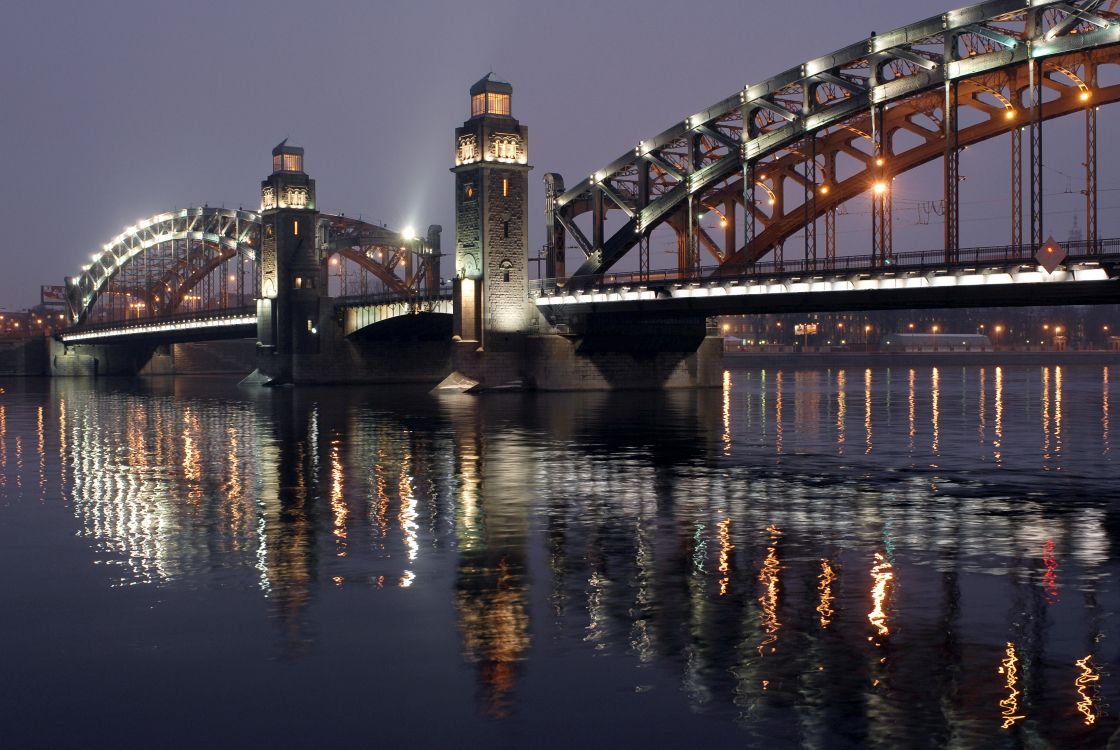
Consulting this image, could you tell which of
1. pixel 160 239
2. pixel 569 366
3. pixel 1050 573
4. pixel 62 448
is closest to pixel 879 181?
pixel 569 366

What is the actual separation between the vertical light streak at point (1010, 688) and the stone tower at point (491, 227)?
71913mm

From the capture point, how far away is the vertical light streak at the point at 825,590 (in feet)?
46.3

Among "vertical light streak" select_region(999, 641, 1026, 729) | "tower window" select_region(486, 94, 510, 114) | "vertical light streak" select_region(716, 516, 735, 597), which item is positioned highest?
"tower window" select_region(486, 94, 510, 114)

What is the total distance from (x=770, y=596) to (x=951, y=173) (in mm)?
50153

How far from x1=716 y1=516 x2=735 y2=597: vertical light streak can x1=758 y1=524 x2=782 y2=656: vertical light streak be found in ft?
1.42

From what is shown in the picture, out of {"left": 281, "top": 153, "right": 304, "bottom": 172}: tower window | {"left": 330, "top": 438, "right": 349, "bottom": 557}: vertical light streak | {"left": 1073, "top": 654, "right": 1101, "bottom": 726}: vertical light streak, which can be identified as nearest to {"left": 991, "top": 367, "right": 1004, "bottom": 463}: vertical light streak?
{"left": 330, "top": 438, "right": 349, "bottom": 557}: vertical light streak

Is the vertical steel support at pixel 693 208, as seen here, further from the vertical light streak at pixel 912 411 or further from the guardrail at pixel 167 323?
the guardrail at pixel 167 323

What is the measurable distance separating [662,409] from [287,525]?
4011 centimetres

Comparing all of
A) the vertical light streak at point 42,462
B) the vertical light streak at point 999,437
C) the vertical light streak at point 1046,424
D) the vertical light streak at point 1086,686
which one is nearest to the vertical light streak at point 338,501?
the vertical light streak at point 42,462

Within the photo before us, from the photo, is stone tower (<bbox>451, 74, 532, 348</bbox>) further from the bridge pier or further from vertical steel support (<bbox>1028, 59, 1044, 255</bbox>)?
vertical steel support (<bbox>1028, 59, 1044, 255</bbox>)

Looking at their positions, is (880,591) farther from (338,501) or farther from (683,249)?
(683,249)

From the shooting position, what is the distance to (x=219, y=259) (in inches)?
5837

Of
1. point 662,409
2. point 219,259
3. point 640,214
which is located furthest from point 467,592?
point 219,259

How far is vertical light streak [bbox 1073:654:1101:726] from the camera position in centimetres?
1057
